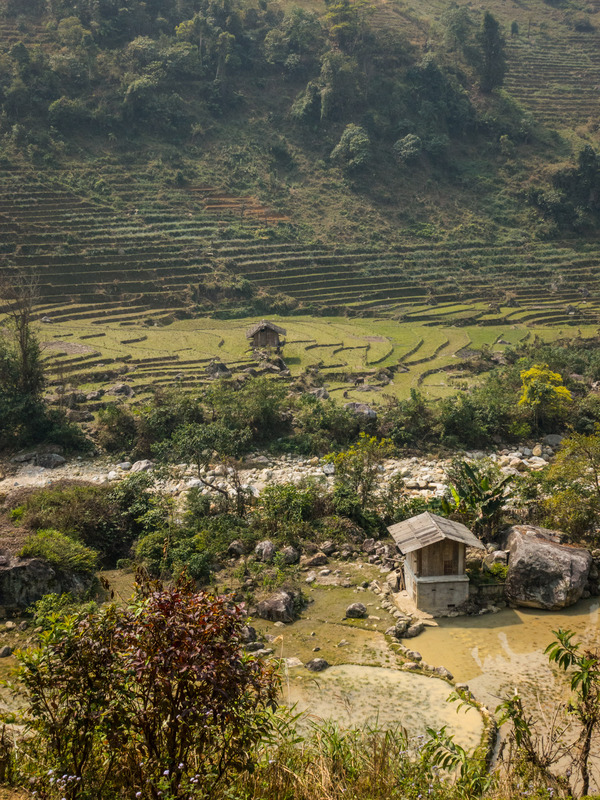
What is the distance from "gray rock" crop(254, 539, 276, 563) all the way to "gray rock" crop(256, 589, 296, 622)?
1728 mm

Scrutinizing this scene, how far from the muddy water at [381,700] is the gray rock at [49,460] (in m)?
9.74

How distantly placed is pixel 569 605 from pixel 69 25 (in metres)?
46.5

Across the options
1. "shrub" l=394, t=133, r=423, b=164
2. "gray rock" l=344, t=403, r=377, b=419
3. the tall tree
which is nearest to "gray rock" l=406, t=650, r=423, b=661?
"gray rock" l=344, t=403, r=377, b=419

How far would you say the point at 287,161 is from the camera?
4306 centimetres

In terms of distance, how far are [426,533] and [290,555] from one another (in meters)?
2.92

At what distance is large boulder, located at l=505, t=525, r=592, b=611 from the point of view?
1077 centimetres

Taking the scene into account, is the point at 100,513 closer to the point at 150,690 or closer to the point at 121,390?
the point at 121,390

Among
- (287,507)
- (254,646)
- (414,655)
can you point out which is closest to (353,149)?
(287,507)

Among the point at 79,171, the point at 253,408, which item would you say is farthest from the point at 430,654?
the point at 79,171

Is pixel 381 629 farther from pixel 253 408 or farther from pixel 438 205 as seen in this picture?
pixel 438 205

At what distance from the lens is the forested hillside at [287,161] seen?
108 feet

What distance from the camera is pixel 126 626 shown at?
4.23m

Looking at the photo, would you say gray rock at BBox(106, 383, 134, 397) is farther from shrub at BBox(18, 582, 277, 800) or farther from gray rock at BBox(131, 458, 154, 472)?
shrub at BBox(18, 582, 277, 800)

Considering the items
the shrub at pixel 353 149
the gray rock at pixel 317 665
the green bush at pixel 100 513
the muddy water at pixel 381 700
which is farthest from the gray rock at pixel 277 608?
the shrub at pixel 353 149
